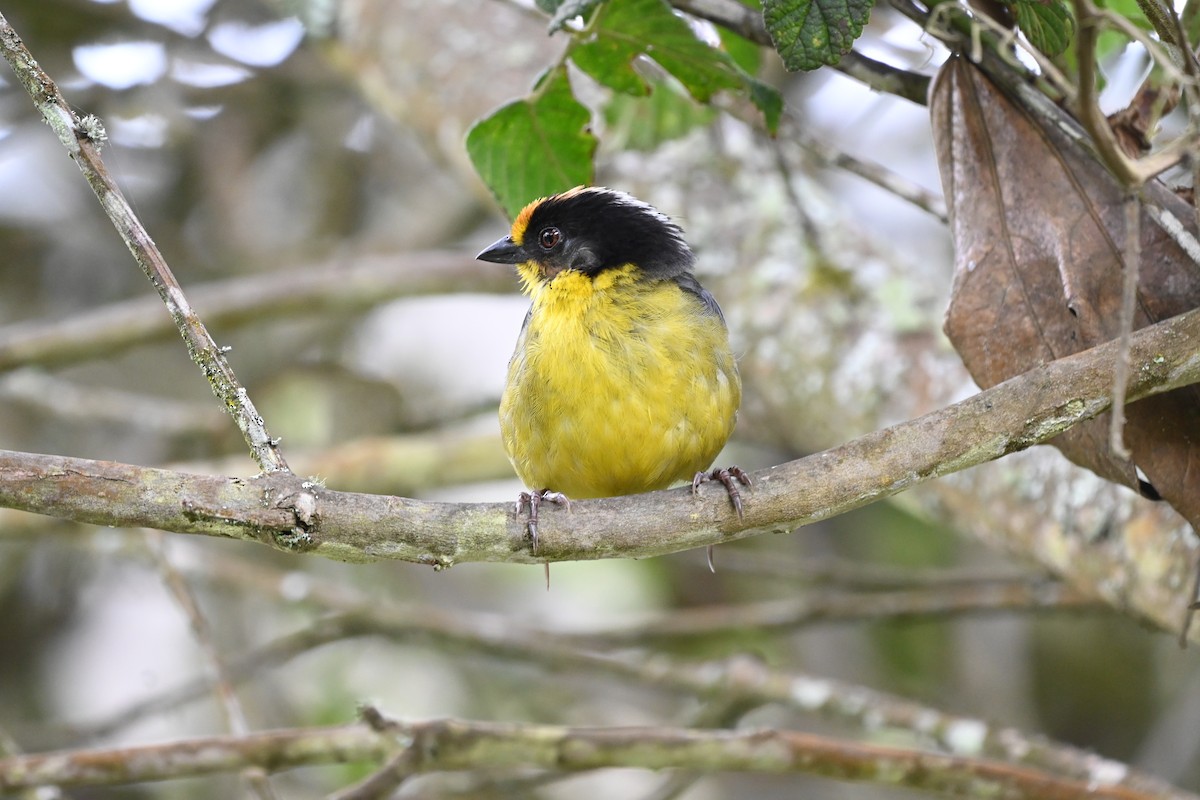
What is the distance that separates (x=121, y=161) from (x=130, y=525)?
4554 mm

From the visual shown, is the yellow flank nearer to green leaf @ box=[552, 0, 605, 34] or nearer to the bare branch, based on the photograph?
green leaf @ box=[552, 0, 605, 34]

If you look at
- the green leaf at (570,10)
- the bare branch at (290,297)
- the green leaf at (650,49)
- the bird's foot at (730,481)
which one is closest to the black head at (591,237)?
the green leaf at (650,49)

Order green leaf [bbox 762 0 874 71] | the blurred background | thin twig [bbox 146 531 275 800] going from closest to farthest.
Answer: green leaf [bbox 762 0 874 71], thin twig [bbox 146 531 275 800], the blurred background

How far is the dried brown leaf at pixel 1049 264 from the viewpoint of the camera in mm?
1988

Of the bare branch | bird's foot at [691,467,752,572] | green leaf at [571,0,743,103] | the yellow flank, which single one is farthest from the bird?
the bare branch

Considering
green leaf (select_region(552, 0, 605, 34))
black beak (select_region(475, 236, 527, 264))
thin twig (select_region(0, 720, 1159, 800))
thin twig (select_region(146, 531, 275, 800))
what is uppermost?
black beak (select_region(475, 236, 527, 264))

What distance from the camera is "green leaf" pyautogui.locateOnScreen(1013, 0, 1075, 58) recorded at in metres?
1.90

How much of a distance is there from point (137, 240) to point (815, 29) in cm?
103

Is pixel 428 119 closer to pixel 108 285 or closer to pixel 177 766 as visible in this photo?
pixel 108 285

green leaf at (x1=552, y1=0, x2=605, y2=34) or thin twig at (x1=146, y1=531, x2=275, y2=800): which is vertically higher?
green leaf at (x1=552, y1=0, x2=605, y2=34)

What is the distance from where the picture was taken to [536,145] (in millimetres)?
2514

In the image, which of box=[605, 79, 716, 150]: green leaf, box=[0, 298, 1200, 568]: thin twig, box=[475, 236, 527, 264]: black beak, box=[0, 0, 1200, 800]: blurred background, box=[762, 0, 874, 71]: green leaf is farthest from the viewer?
box=[0, 0, 1200, 800]: blurred background

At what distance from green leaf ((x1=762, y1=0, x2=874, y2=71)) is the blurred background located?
127 cm

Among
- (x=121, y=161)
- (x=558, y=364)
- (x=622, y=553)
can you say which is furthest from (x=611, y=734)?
(x=121, y=161)
